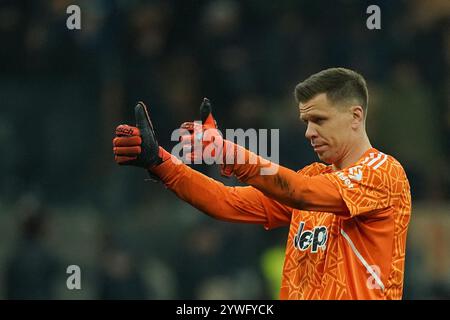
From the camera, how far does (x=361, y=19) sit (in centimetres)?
1069

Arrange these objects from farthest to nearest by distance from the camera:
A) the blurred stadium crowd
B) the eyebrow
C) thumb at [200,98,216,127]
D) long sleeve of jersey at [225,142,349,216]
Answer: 1. the blurred stadium crowd
2. the eyebrow
3. thumb at [200,98,216,127]
4. long sleeve of jersey at [225,142,349,216]

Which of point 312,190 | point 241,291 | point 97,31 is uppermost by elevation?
point 97,31

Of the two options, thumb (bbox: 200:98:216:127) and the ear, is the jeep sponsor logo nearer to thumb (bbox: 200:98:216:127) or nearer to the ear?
the ear

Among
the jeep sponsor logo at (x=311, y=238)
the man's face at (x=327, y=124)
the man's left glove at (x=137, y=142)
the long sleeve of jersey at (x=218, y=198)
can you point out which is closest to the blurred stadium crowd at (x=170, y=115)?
the long sleeve of jersey at (x=218, y=198)

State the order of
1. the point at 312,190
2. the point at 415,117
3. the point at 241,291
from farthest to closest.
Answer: the point at 415,117 < the point at 241,291 < the point at 312,190

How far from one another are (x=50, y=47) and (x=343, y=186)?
21.3 ft

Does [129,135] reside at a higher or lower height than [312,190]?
higher

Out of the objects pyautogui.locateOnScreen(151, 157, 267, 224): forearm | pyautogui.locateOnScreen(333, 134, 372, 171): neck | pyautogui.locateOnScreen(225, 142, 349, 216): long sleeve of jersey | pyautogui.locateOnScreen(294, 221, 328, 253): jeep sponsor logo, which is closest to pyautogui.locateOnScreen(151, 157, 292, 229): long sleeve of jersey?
pyautogui.locateOnScreen(151, 157, 267, 224): forearm

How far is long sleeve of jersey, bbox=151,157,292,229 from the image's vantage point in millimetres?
4672

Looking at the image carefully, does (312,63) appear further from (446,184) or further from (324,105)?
(324,105)

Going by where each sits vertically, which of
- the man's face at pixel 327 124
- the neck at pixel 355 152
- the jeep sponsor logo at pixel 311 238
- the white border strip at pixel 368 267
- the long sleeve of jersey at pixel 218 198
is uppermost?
the man's face at pixel 327 124

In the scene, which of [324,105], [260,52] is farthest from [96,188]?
[324,105]

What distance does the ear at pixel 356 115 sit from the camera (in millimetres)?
4695

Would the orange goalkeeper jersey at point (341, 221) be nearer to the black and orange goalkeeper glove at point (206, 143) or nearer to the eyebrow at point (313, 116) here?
the black and orange goalkeeper glove at point (206, 143)
